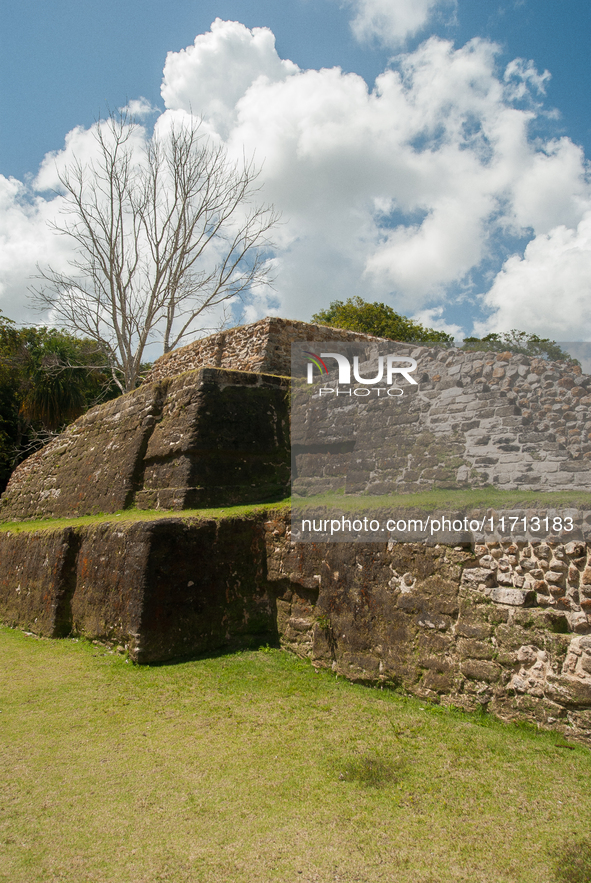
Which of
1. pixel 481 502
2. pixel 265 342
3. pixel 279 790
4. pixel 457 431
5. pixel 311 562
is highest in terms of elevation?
pixel 265 342

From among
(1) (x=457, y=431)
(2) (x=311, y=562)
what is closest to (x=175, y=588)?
(2) (x=311, y=562)

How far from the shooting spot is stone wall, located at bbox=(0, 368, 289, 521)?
6.16 m

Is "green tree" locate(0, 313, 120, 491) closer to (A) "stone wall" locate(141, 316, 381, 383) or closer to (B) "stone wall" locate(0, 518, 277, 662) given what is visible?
(A) "stone wall" locate(141, 316, 381, 383)

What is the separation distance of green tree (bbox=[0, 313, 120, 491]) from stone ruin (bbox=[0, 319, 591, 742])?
9566mm

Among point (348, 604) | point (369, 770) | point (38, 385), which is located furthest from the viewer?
point (38, 385)

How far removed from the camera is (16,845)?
2.40 m

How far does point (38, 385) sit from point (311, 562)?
1528cm

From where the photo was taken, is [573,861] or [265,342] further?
[265,342]

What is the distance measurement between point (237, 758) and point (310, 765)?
0.42 metres

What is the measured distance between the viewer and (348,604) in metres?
4.21

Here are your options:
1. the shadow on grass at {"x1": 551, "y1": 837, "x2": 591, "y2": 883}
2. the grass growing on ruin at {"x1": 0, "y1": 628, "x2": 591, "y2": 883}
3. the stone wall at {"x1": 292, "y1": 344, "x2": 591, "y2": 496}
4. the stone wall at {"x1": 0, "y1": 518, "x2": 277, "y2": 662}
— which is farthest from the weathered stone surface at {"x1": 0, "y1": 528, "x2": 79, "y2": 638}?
the shadow on grass at {"x1": 551, "y1": 837, "x2": 591, "y2": 883}

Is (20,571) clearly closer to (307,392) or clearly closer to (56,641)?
(56,641)

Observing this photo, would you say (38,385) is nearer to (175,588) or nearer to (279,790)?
(175,588)

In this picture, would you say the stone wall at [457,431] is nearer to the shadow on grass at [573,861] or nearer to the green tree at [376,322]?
the shadow on grass at [573,861]
